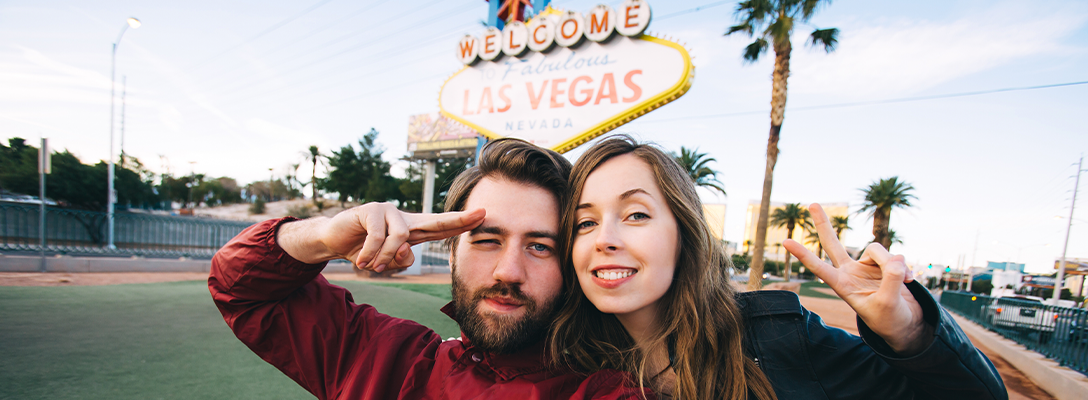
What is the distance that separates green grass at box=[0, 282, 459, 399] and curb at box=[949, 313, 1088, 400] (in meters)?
8.60

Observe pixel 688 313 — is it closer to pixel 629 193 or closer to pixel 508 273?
pixel 629 193

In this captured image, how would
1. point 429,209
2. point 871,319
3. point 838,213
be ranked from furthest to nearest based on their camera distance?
point 838,213
point 429,209
point 871,319

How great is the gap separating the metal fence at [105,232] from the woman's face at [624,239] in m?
14.2

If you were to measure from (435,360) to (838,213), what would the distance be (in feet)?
269

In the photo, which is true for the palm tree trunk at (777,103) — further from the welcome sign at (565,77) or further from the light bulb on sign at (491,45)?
the light bulb on sign at (491,45)

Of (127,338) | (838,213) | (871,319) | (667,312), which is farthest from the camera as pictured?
(838,213)

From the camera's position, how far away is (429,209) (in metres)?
29.8

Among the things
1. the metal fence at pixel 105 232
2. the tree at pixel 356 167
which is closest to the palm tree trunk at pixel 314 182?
the tree at pixel 356 167

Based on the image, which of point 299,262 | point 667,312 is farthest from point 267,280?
point 667,312

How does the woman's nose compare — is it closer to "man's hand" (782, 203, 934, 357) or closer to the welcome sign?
"man's hand" (782, 203, 934, 357)

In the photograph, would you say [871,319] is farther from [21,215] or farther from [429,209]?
[429,209]

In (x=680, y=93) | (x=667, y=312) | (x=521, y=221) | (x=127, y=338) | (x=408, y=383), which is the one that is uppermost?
(x=680, y=93)

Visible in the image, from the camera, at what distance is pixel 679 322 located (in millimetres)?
1833

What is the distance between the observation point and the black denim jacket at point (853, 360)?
1389 millimetres
